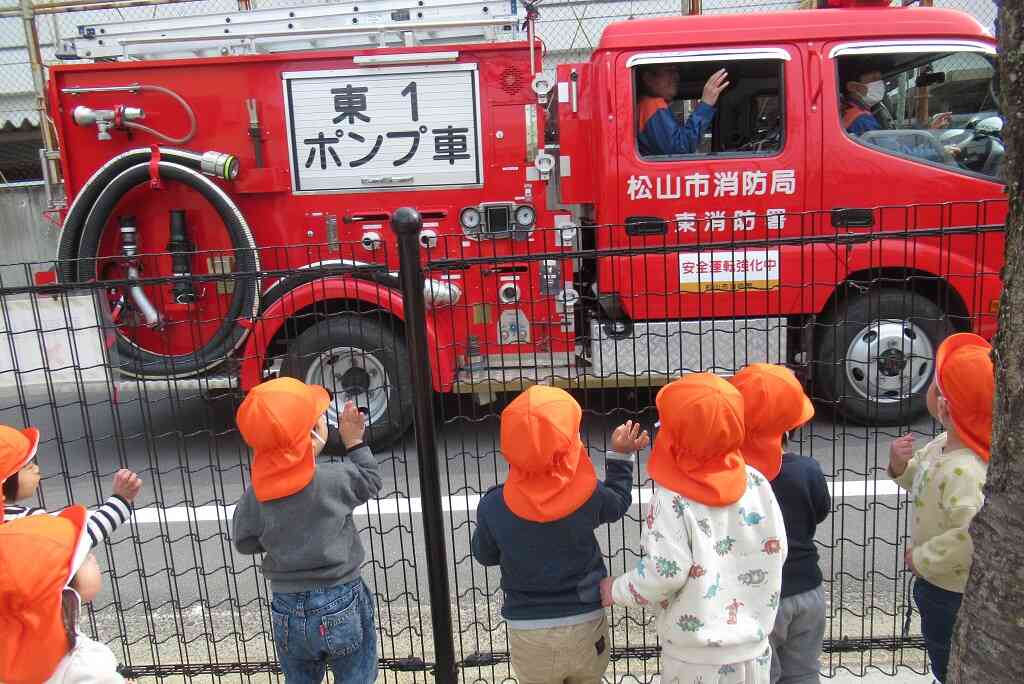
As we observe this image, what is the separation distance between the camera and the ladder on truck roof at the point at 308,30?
501 cm

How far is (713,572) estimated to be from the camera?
188 cm

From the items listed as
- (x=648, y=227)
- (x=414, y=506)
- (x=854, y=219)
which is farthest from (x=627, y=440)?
(x=854, y=219)

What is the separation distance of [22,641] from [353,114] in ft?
13.0

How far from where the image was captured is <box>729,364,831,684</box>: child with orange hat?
6.60 ft

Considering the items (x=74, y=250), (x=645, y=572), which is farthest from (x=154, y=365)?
(x=645, y=572)

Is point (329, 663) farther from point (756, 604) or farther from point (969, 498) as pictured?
point (969, 498)

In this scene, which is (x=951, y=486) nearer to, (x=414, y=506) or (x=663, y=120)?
(x=414, y=506)

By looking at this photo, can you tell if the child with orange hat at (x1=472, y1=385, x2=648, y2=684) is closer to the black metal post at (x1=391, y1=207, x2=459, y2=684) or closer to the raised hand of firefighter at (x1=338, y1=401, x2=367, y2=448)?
the black metal post at (x1=391, y1=207, x2=459, y2=684)

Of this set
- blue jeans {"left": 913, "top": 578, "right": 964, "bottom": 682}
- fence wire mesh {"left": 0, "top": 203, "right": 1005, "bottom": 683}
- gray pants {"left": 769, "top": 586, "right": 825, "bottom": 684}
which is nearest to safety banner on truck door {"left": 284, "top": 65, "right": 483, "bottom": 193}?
fence wire mesh {"left": 0, "top": 203, "right": 1005, "bottom": 683}

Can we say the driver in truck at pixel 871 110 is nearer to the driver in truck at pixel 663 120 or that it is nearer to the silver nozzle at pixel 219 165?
the driver in truck at pixel 663 120

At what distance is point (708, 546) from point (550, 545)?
411mm

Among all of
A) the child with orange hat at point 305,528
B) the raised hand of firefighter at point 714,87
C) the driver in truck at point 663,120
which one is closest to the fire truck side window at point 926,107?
the raised hand of firefighter at point 714,87

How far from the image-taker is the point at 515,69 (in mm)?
4961

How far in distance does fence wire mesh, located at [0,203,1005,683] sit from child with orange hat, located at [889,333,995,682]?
0.77 metres
